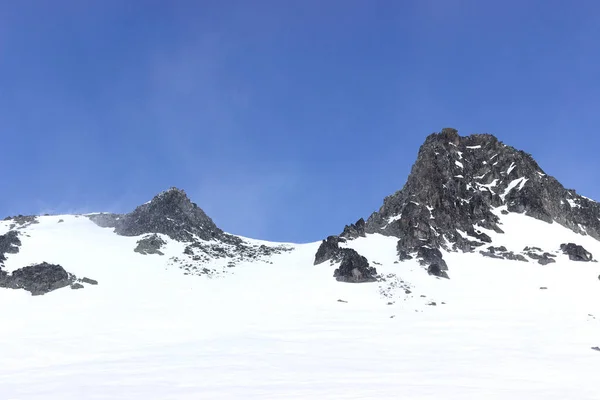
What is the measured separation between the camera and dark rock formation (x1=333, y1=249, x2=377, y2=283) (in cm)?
4922

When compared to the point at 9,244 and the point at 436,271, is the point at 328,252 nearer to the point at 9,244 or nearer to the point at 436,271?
the point at 436,271

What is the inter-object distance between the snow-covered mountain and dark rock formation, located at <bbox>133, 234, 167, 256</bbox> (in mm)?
284

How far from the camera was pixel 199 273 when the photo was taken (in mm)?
54594

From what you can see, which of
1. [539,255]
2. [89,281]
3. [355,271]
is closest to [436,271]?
[355,271]

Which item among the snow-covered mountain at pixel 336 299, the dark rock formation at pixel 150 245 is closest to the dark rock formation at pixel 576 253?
the snow-covered mountain at pixel 336 299

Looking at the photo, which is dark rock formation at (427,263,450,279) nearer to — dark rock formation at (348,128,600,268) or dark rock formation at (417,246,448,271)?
dark rock formation at (417,246,448,271)

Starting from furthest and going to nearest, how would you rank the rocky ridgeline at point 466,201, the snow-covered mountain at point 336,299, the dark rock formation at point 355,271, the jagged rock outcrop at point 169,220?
1. the jagged rock outcrop at point 169,220
2. the rocky ridgeline at point 466,201
3. the dark rock formation at point 355,271
4. the snow-covered mountain at point 336,299

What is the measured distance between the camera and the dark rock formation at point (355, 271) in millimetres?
49219

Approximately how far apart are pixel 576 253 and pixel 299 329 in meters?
46.3

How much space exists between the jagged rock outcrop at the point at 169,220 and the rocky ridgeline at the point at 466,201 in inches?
989

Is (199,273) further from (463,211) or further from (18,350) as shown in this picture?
(463,211)

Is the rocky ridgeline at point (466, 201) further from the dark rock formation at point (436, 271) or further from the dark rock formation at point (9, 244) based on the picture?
the dark rock formation at point (9, 244)

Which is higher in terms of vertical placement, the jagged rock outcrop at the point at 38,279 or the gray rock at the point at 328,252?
the gray rock at the point at 328,252

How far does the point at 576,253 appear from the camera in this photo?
2287 inches
